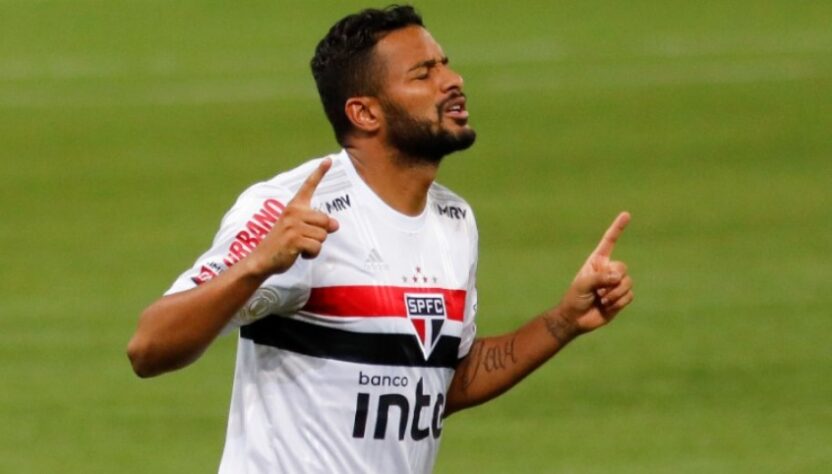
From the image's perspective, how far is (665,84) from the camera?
2162 cm

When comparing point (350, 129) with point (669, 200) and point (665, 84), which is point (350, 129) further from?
point (665, 84)

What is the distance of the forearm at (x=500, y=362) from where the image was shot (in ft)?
22.0

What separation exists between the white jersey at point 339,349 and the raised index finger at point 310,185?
204 millimetres

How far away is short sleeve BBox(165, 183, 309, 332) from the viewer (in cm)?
589

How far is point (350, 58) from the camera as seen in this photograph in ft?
21.2

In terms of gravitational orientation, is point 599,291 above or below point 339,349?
above

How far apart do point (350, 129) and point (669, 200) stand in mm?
11730

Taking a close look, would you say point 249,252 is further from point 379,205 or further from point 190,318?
point 379,205

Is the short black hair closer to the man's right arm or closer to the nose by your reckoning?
the nose

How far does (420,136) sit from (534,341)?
812 mm

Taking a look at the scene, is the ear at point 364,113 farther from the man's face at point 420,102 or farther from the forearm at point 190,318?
the forearm at point 190,318

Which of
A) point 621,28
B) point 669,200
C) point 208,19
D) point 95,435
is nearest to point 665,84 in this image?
point 621,28

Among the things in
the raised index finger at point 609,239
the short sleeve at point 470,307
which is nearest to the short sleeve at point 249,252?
the short sleeve at point 470,307

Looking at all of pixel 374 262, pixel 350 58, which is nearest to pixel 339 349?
pixel 374 262
